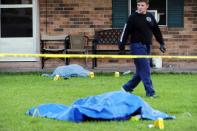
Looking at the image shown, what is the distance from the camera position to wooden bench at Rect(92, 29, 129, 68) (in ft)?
63.9

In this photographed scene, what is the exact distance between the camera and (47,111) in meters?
10.3

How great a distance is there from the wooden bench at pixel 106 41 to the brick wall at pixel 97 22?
311 mm

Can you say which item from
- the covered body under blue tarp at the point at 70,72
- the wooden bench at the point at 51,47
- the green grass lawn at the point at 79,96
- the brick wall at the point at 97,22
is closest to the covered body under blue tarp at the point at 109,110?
the green grass lawn at the point at 79,96

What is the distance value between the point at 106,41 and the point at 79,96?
6.88 m

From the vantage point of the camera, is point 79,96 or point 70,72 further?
point 70,72

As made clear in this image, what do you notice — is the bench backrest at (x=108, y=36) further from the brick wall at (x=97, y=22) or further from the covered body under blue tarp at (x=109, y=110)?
the covered body under blue tarp at (x=109, y=110)

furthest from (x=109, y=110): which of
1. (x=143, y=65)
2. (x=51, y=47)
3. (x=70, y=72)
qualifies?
(x=51, y=47)

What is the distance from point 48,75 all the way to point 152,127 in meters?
8.50

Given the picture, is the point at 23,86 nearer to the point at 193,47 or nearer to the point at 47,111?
the point at 47,111

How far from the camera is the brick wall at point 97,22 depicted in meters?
19.8

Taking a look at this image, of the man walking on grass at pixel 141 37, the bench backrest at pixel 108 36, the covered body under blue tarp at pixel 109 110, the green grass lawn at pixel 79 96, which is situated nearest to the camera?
the green grass lawn at pixel 79 96

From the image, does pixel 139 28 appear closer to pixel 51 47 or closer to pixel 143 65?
pixel 143 65

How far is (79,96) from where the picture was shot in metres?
12.9

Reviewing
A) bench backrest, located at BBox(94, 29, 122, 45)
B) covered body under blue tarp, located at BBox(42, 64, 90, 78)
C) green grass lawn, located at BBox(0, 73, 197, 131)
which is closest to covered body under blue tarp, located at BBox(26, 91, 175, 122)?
green grass lawn, located at BBox(0, 73, 197, 131)
